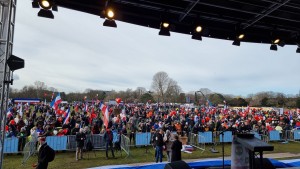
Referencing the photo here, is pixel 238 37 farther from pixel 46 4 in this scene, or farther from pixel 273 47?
pixel 46 4

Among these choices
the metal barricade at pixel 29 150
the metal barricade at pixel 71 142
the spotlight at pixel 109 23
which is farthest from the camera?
the metal barricade at pixel 71 142

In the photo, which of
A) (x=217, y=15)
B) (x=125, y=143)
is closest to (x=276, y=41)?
(x=217, y=15)

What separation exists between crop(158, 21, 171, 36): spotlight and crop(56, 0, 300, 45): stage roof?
203mm

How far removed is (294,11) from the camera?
8.42 metres

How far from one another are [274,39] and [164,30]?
4999 mm

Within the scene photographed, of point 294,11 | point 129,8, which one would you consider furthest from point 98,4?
point 294,11

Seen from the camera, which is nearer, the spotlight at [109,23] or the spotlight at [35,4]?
the spotlight at [35,4]

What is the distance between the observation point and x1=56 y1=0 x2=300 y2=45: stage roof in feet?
26.2

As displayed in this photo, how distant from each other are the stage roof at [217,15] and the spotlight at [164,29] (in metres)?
0.20

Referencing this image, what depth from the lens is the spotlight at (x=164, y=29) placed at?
8875 millimetres

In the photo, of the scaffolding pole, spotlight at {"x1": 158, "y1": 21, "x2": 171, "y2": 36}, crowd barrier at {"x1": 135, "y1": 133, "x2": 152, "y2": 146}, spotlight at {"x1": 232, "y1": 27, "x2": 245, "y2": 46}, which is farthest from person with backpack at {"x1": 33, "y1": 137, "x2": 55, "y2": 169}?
crowd barrier at {"x1": 135, "y1": 133, "x2": 152, "y2": 146}

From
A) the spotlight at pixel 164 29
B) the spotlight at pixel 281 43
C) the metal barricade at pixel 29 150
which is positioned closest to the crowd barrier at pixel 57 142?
the metal barricade at pixel 29 150

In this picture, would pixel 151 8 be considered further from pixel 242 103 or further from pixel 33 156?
pixel 242 103

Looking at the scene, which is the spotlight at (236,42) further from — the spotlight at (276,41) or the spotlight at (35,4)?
the spotlight at (35,4)
